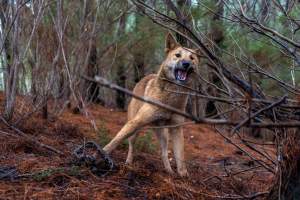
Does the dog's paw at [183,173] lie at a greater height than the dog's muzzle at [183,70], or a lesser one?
lesser

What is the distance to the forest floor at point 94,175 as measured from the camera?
13.7 ft

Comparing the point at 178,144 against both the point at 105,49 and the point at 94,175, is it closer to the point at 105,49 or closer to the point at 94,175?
the point at 94,175

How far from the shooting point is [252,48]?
8945 mm

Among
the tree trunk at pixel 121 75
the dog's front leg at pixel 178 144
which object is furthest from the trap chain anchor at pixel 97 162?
the tree trunk at pixel 121 75

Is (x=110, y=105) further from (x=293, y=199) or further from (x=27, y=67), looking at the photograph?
(x=293, y=199)

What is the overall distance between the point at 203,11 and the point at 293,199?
6.03m

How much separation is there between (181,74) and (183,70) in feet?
0.18

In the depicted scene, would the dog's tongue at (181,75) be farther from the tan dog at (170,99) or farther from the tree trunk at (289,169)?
the tree trunk at (289,169)

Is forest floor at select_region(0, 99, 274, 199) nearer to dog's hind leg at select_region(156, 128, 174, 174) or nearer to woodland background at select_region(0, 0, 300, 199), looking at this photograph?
dog's hind leg at select_region(156, 128, 174, 174)

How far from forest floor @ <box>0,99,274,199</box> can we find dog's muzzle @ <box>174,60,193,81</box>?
1.11m

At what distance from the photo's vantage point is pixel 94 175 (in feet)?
15.1

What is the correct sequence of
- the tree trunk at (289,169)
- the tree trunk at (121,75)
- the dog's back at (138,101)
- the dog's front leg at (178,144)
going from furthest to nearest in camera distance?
1. the tree trunk at (121,75)
2. the dog's back at (138,101)
3. the dog's front leg at (178,144)
4. the tree trunk at (289,169)

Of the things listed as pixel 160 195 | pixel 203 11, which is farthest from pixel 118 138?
pixel 203 11

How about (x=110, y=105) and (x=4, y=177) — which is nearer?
(x=4, y=177)
